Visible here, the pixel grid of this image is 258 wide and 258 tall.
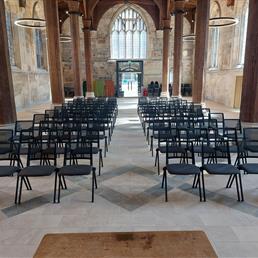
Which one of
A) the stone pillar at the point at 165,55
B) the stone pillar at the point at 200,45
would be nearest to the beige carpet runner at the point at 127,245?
the stone pillar at the point at 200,45

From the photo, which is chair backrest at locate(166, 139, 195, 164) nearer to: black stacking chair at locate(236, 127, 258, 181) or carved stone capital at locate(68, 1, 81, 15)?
black stacking chair at locate(236, 127, 258, 181)

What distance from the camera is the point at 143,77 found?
2748cm

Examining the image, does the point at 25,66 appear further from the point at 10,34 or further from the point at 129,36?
the point at 129,36

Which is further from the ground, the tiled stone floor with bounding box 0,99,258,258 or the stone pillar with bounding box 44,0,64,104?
the stone pillar with bounding box 44,0,64,104

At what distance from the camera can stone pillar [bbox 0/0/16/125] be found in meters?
7.57

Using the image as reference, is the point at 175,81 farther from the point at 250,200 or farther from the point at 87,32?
the point at 250,200

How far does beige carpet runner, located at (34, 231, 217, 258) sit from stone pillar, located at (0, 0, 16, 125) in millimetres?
6418


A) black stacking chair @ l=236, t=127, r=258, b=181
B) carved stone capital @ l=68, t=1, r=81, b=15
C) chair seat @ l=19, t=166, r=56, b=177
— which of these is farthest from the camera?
carved stone capital @ l=68, t=1, r=81, b=15

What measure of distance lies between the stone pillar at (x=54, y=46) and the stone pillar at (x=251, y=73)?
8.56 meters

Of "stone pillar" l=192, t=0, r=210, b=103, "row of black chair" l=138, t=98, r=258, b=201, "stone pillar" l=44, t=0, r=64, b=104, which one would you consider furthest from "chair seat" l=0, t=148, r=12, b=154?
"stone pillar" l=192, t=0, r=210, b=103

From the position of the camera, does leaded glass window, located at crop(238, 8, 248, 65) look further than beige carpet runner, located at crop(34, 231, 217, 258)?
Yes

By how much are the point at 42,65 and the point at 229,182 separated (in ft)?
71.2

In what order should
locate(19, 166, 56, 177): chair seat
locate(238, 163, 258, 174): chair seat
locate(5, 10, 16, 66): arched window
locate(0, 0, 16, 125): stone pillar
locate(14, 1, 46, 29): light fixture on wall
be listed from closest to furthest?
locate(19, 166, 56, 177): chair seat
locate(238, 163, 258, 174): chair seat
locate(0, 0, 16, 125): stone pillar
locate(14, 1, 46, 29): light fixture on wall
locate(5, 10, 16, 66): arched window

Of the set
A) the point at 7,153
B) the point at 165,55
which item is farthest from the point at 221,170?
the point at 165,55
